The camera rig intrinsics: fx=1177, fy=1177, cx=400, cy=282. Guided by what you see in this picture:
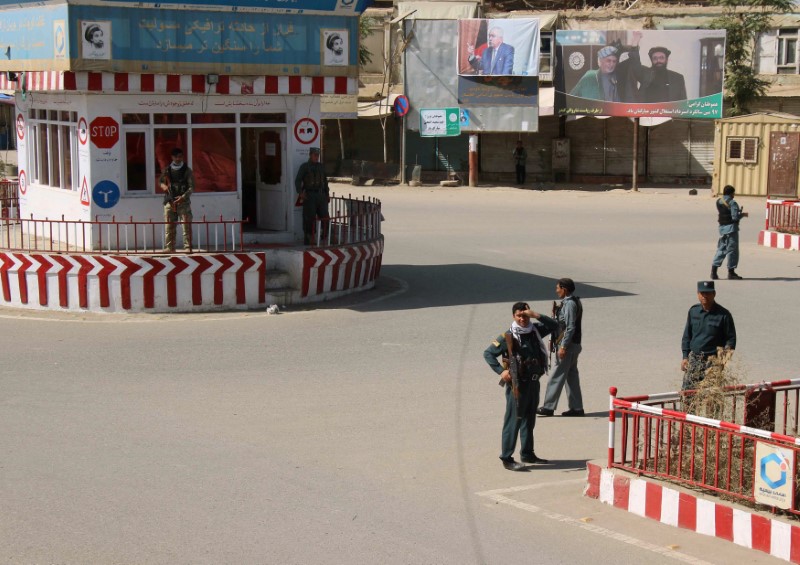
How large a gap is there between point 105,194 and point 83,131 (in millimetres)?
1003

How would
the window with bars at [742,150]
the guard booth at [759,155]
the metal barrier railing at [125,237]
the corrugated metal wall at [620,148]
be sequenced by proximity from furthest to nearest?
the corrugated metal wall at [620,148] < the window with bars at [742,150] < the guard booth at [759,155] < the metal barrier railing at [125,237]

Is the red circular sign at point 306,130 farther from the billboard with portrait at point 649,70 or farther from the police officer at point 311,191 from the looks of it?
the billboard with portrait at point 649,70

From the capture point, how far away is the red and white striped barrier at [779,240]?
974 inches

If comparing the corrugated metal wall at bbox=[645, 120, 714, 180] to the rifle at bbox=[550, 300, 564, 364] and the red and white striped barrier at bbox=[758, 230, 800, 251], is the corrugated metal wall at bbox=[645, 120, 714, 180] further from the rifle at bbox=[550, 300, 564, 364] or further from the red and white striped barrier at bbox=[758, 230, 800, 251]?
the rifle at bbox=[550, 300, 564, 364]

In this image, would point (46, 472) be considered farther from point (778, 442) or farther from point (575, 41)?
point (575, 41)

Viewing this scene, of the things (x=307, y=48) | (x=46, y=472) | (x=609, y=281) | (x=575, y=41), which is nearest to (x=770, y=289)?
(x=609, y=281)

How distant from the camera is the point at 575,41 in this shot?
1532 inches

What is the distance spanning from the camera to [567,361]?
1178 cm

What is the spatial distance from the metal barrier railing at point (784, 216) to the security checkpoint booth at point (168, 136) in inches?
392

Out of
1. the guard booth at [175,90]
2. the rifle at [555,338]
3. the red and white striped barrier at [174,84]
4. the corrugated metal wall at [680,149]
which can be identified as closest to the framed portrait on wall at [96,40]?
the guard booth at [175,90]

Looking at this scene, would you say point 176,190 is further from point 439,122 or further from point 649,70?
point 649,70

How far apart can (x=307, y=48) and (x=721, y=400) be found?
36.7 ft

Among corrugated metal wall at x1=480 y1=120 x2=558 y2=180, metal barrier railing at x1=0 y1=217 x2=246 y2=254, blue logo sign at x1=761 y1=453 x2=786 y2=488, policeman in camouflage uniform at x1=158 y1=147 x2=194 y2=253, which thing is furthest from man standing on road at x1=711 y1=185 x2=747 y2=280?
corrugated metal wall at x1=480 y1=120 x2=558 y2=180

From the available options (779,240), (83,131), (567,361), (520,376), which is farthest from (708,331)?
(779,240)
